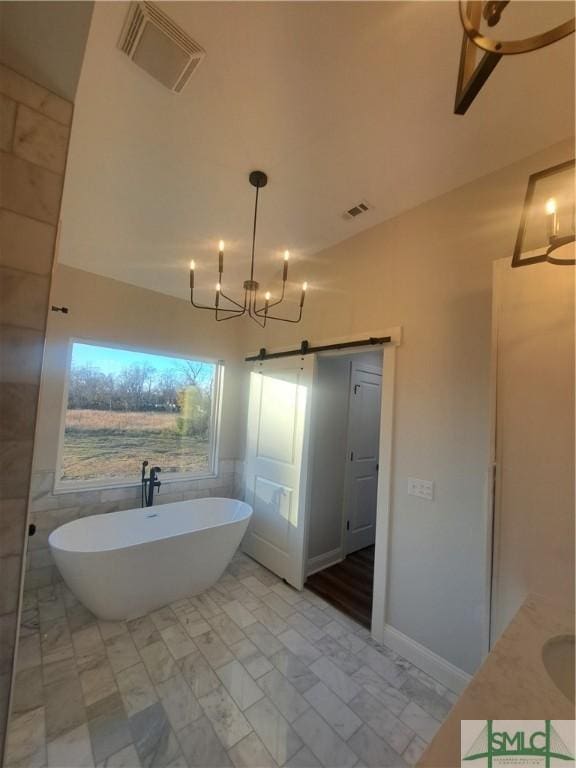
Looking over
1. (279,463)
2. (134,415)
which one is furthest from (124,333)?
(279,463)

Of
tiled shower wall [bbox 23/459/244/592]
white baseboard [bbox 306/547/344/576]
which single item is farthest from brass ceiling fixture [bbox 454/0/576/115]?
white baseboard [bbox 306/547/344/576]

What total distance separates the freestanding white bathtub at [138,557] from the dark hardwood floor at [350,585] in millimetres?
908

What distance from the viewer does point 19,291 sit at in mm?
779

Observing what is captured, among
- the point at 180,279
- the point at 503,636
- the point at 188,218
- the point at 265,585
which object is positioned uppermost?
the point at 188,218

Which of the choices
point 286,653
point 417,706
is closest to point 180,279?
point 286,653

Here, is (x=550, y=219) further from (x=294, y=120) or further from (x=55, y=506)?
(x=55, y=506)

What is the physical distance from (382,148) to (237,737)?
10.3 feet

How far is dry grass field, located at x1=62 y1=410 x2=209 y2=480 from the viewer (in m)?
2.71

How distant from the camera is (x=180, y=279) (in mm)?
3021

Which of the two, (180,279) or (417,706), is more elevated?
(180,279)

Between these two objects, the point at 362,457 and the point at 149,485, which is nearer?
the point at 149,485

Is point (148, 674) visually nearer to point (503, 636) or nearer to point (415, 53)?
point (503, 636)

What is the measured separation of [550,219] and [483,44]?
0.78m

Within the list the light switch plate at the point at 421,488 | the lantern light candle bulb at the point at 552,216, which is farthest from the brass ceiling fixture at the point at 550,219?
the light switch plate at the point at 421,488
